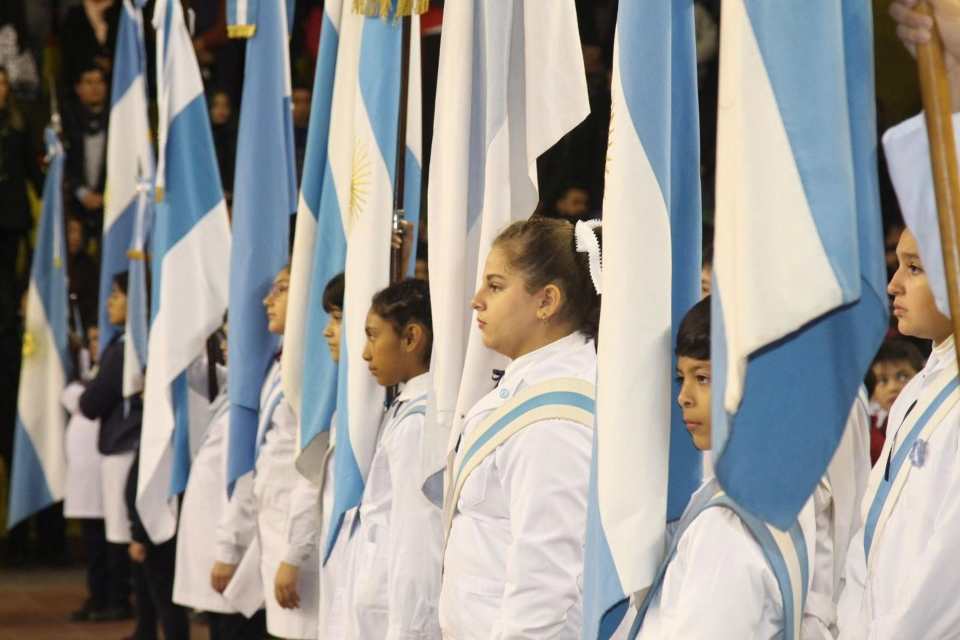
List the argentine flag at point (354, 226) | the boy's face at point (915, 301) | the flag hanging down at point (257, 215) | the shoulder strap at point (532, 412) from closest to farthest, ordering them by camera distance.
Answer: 1. the boy's face at point (915, 301)
2. the shoulder strap at point (532, 412)
3. the argentine flag at point (354, 226)
4. the flag hanging down at point (257, 215)

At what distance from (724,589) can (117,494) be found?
508cm

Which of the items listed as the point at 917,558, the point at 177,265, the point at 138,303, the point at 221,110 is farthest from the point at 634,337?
the point at 221,110

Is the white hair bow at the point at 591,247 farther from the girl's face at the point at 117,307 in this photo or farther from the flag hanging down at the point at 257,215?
the girl's face at the point at 117,307

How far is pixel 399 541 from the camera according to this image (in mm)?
3654

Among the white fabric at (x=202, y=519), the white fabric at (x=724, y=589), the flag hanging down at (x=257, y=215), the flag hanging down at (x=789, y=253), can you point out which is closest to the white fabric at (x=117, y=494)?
the white fabric at (x=202, y=519)

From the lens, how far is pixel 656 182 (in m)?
2.65

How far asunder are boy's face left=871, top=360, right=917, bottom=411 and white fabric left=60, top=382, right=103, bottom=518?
12.9ft

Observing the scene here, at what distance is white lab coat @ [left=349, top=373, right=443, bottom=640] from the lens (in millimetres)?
3598

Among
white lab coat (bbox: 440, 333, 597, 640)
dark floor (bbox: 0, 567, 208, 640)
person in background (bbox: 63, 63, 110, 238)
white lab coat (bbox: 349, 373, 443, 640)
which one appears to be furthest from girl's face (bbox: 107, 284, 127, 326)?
white lab coat (bbox: 440, 333, 597, 640)

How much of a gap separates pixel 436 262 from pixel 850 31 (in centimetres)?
164

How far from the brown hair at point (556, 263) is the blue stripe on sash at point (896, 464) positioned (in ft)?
2.58

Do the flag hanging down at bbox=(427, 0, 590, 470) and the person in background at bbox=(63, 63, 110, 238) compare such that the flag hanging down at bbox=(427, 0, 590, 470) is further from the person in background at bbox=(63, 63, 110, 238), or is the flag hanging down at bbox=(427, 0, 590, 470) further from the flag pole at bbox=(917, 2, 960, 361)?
the person in background at bbox=(63, 63, 110, 238)

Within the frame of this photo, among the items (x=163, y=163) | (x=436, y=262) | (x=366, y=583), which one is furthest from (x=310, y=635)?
(x=163, y=163)

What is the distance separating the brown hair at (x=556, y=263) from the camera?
3.18 metres
